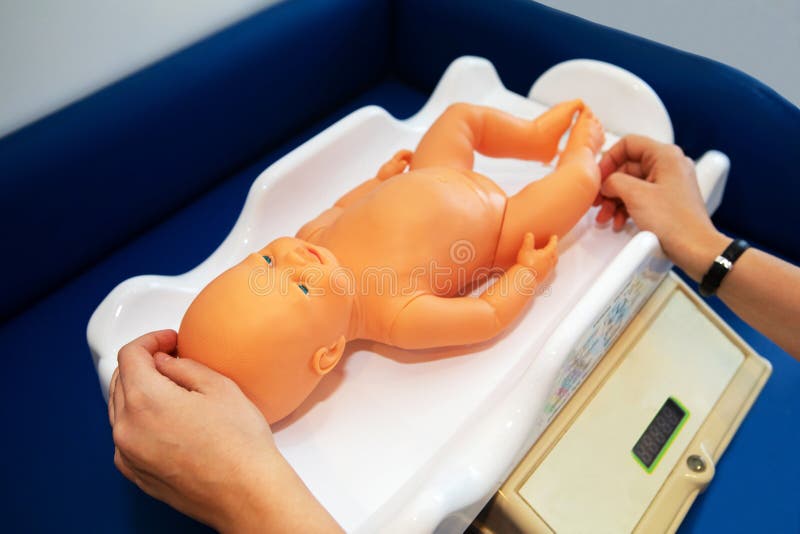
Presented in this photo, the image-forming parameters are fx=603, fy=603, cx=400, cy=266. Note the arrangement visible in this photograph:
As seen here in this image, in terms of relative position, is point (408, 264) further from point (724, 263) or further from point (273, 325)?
point (724, 263)

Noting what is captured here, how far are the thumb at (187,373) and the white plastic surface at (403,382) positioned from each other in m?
0.20

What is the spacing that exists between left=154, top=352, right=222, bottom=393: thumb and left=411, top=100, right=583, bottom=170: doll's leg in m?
0.54

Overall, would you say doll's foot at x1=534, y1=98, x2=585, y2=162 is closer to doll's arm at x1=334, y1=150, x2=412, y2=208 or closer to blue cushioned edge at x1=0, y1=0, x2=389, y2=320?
doll's arm at x1=334, y1=150, x2=412, y2=208

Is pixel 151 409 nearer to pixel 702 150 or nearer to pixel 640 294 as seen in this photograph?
pixel 640 294

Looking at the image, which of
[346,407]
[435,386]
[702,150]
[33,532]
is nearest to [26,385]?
[33,532]

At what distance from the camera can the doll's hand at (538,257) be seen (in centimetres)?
93

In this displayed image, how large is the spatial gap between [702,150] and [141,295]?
1.17 meters

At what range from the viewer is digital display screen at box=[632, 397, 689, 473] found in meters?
0.89

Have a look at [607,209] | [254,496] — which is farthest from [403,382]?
[607,209]

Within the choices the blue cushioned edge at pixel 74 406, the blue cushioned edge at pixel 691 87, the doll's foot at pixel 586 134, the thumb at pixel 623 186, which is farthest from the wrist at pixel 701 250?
the blue cushioned edge at pixel 74 406

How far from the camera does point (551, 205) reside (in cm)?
97

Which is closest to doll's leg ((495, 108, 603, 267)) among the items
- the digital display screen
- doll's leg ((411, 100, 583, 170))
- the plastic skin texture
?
the plastic skin texture

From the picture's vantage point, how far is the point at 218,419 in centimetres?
62

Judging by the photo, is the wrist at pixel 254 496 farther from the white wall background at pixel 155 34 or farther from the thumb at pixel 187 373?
the white wall background at pixel 155 34
